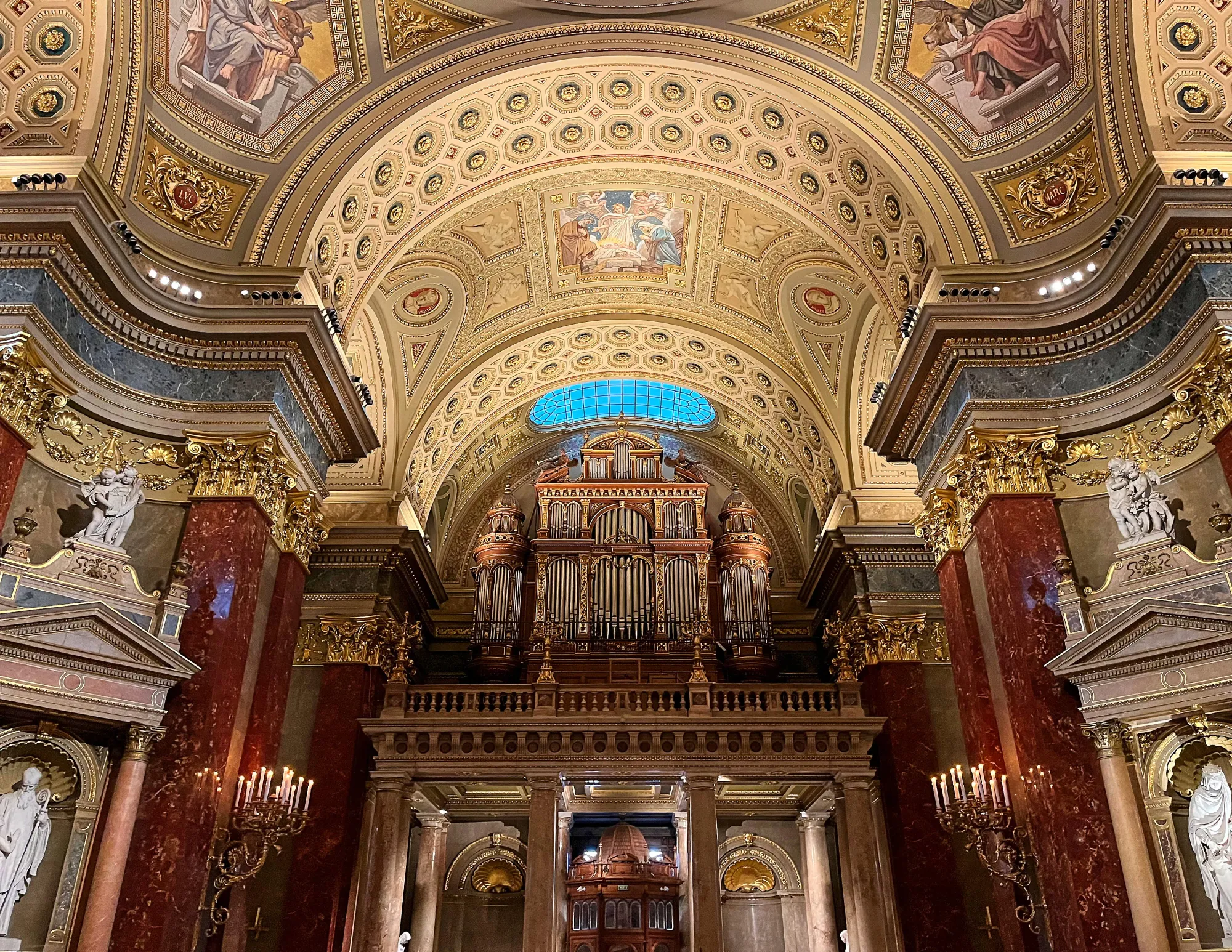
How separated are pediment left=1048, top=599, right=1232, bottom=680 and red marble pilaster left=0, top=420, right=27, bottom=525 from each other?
33.1ft

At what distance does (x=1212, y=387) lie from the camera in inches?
369

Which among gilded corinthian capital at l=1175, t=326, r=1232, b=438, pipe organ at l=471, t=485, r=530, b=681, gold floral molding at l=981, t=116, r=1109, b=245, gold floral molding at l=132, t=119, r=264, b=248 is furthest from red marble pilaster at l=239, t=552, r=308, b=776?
gilded corinthian capital at l=1175, t=326, r=1232, b=438

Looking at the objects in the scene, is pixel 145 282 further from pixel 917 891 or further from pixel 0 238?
pixel 917 891

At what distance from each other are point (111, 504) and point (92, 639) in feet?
5.38

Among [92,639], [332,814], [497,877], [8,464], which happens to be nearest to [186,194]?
[8,464]

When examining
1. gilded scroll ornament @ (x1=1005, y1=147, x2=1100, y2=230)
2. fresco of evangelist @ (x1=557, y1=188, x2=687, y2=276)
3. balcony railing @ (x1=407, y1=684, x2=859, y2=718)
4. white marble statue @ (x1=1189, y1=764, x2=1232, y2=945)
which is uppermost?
fresco of evangelist @ (x1=557, y1=188, x2=687, y2=276)

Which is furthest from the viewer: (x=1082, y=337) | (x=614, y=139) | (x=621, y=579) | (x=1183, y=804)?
(x=621, y=579)

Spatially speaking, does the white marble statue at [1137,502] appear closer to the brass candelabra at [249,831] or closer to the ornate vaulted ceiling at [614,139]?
the ornate vaulted ceiling at [614,139]

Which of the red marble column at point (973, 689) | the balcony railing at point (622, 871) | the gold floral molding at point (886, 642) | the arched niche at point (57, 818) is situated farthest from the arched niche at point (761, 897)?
the arched niche at point (57, 818)

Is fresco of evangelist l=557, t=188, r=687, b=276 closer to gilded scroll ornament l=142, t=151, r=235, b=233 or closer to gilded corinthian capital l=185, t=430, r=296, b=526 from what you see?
gilded scroll ornament l=142, t=151, r=235, b=233

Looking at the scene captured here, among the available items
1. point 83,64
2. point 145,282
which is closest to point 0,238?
point 145,282

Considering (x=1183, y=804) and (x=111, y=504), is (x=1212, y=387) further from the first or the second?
(x=111, y=504)

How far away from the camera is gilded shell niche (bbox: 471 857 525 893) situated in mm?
18750

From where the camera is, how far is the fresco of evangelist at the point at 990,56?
11.9m
